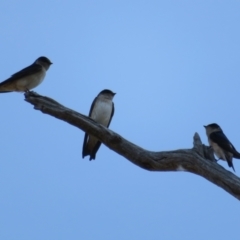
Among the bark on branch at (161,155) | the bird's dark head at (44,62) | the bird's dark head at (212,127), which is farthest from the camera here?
the bird's dark head at (212,127)

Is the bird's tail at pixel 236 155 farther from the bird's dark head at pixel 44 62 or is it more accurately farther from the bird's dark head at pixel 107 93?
the bird's dark head at pixel 44 62

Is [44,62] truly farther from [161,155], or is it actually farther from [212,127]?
[161,155]

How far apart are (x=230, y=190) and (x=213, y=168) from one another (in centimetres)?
36

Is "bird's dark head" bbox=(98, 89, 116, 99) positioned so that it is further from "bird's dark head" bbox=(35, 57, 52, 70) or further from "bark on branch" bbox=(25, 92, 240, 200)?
"bark on branch" bbox=(25, 92, 240, 200)

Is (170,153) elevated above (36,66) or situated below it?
below

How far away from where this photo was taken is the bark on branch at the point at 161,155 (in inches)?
280

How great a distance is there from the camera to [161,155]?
7414 millimetres

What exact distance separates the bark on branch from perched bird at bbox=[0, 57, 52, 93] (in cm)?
185

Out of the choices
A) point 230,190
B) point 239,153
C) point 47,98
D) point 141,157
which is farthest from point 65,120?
point 239,153

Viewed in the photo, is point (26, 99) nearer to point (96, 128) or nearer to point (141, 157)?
point (96, 128)

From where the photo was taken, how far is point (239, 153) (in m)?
9.52

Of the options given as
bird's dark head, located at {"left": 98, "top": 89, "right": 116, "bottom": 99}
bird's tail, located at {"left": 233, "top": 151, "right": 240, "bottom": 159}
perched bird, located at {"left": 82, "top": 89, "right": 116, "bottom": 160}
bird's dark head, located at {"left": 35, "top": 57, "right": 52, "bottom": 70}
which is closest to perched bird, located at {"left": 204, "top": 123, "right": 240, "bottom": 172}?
bird's tail, located at {"left": 233, "top": 151, "right": 240, "bottom": 159}

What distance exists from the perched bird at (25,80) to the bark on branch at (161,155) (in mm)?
1850

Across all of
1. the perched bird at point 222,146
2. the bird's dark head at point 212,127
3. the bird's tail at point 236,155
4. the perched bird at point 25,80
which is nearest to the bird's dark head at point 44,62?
the perched bird at point 25,80
